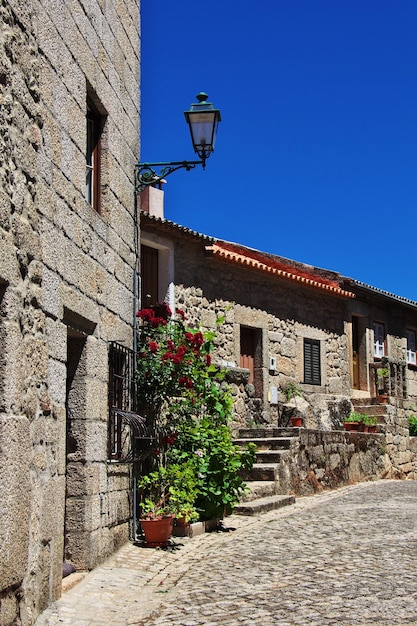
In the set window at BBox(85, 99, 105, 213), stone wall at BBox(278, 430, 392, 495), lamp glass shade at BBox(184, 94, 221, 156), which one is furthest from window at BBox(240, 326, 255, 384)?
window at BBox(85, 99, 105, 213)

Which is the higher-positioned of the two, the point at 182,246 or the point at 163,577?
the point at 182,246

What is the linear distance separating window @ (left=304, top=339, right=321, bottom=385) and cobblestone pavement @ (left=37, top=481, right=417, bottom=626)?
832 cm

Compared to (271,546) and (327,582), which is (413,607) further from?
(271,546)

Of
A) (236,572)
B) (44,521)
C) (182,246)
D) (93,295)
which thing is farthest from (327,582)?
(182,246)

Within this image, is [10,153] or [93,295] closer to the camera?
[10,153]

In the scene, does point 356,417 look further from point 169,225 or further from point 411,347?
point 411,347

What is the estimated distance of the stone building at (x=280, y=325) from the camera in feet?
47.2

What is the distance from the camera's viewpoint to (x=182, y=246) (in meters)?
14.6

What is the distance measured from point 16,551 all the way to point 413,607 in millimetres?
2458

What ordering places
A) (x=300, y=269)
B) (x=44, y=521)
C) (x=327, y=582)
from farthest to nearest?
1. (x=300, y=269)
2. (x=327, y=582)
3. (x=44, y=521)

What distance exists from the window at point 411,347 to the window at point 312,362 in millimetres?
4708

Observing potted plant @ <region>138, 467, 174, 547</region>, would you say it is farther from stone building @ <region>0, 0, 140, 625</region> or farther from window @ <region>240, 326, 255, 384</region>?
window @ <region>240, 326, 255, 384</region>

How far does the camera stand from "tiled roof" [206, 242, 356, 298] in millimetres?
15166

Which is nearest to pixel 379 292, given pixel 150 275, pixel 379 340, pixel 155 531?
pixel 379 340
